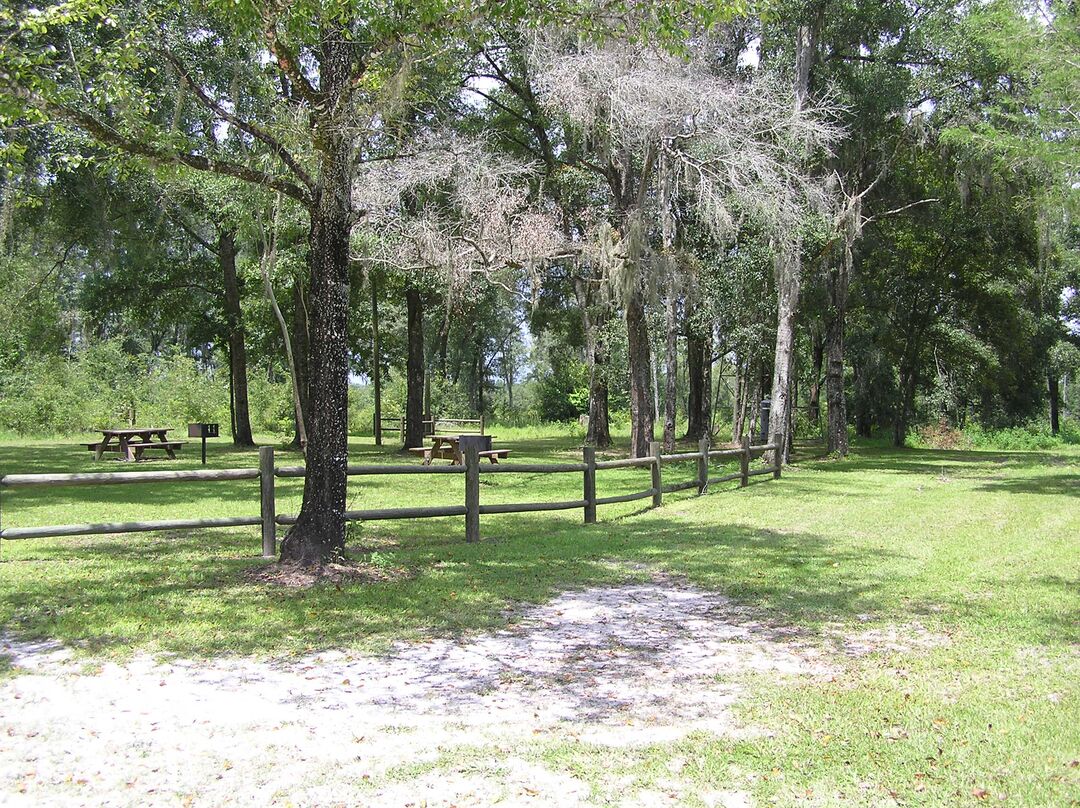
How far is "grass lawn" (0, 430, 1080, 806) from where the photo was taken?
3492 mm

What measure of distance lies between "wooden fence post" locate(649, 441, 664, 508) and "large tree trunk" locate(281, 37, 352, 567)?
5.98 meters

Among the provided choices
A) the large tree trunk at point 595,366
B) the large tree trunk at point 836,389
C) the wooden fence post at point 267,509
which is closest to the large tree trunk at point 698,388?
the large tree trunk at point 595,366

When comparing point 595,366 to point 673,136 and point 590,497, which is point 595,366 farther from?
point 590,497

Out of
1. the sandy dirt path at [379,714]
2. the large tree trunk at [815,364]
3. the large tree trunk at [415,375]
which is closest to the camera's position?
the sandy dirt path at [379,714]

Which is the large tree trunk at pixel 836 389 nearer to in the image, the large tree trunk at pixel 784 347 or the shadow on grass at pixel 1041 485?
the large tree trunk at pixel 784 347

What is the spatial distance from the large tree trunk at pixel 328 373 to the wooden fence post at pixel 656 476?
19.6 ft

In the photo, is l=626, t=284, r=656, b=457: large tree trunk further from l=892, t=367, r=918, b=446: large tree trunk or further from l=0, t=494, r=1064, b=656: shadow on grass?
l=892, t=367, r=918, b=446: large tree trunk

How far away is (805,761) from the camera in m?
3.48

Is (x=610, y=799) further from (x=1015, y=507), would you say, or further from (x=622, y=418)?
(x=622, y=418)

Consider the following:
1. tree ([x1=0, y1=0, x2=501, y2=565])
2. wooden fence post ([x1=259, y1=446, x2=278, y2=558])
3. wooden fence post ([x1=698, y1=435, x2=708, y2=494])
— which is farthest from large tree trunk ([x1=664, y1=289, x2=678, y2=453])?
wooden fence post ([x1=259, y1=446, x2=278, y2=558])

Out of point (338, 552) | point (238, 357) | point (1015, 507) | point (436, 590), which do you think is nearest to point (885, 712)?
point (436, 590)

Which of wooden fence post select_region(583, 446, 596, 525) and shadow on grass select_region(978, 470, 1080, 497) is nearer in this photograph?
wooden fence post select_region(583, 446, 596, 525)

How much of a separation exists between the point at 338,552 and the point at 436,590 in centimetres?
106

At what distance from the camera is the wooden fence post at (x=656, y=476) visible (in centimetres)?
1231
